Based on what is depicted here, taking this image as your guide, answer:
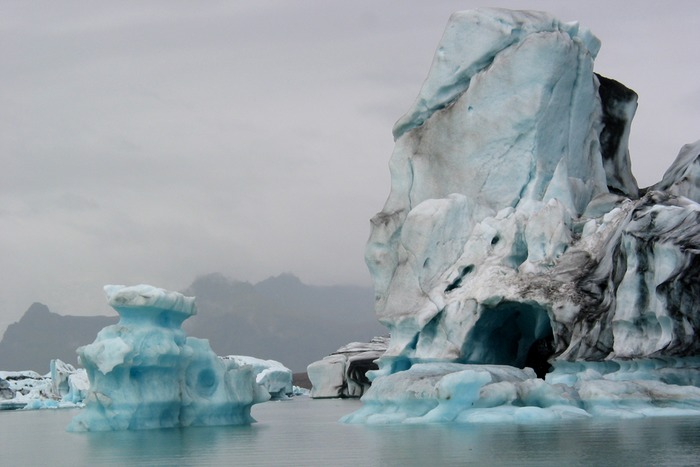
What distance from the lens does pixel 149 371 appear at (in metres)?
23.5

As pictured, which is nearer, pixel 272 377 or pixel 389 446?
pixel 389 446

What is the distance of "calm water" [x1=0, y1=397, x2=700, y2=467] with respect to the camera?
13.7 m

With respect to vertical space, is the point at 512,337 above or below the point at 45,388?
below

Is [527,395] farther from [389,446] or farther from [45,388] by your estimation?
[45,388]

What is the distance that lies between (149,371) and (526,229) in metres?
10.9

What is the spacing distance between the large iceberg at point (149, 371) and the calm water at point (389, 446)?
0.83m

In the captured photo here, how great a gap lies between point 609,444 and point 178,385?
1210 centimetres

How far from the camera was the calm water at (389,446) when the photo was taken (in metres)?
13.7

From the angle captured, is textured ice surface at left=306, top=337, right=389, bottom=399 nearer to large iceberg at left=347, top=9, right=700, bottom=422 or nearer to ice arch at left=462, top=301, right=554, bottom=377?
large iceberg at left=347, top=9, right=700, bottom=422

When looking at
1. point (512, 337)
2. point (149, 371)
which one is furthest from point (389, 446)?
point (512, 337)

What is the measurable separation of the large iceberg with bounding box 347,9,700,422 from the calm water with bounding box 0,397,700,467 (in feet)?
10.8

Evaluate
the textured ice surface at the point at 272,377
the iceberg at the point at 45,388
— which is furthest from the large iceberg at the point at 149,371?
the textured ice surface at the point at 272,377

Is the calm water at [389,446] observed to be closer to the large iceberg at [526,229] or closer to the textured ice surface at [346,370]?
the large iceberg at [526,229]

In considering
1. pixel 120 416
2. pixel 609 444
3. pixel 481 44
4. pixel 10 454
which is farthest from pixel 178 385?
pixel 481 44
